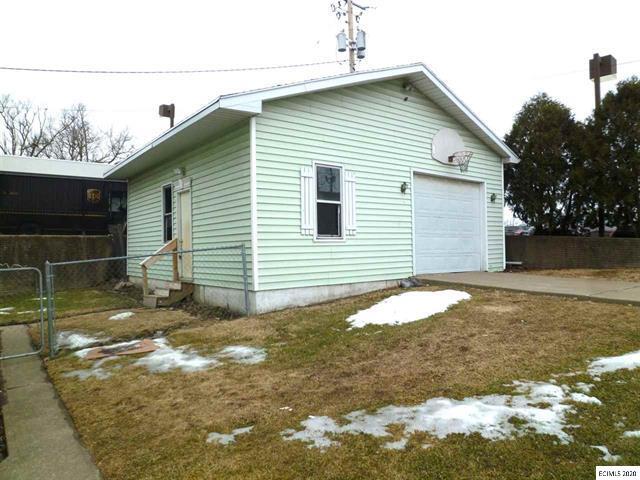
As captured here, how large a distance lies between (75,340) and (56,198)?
10.6 meters

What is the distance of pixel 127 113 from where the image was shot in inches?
1213

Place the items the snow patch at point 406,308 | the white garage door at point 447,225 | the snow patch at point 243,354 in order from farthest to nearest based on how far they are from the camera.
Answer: the white garage door at point 447,225 → the snow patch at point 406,308 → the snow patch at point 243,354

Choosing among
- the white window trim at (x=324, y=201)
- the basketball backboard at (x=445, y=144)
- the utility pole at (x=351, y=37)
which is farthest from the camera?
the utility pole at (x=351, y=37)

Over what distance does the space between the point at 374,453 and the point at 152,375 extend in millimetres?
2852

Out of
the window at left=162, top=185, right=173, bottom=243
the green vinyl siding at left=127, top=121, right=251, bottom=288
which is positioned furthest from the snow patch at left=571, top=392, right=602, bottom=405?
the window at left=162, top=185, right=173, bottom=243

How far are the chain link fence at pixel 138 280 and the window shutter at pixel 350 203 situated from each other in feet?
6.79

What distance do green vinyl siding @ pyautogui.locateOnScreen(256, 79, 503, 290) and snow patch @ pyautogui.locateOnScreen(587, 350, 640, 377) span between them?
4711mm

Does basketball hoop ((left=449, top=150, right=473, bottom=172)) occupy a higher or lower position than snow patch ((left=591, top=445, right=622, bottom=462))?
higher

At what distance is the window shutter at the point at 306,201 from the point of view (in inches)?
307

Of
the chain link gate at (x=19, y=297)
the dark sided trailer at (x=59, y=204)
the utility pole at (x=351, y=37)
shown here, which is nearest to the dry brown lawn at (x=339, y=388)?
the chain link gate at (x=19, y=297)

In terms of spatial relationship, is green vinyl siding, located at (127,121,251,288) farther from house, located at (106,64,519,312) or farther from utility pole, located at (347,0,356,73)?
utility pole, located at (347,0,356,73)

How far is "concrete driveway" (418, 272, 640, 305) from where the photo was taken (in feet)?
20.2

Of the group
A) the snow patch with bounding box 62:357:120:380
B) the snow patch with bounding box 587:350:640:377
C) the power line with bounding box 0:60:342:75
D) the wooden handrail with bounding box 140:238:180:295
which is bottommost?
the snow patch with bounding box 62:357:120:380

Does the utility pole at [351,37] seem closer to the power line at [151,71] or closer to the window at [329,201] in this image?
the power line at [151,71]
